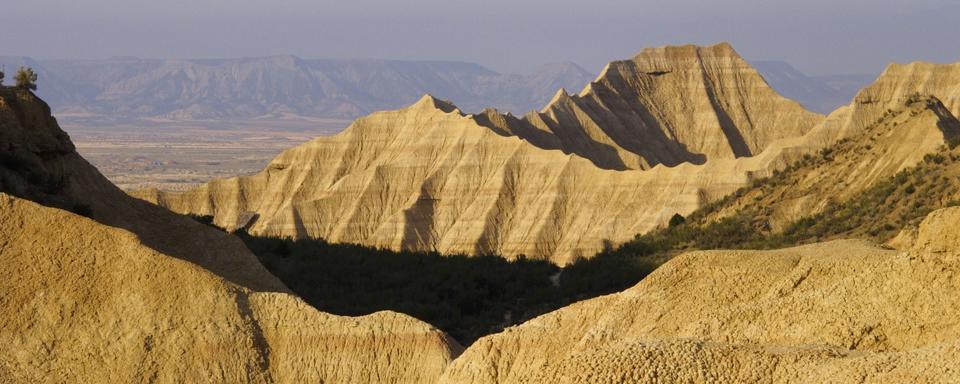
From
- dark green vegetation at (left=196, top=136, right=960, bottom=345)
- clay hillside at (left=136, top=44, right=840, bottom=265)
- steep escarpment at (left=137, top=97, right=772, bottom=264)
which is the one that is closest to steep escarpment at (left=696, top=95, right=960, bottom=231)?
dark green vegetation at (left=196, top=136, right=960, bottom=345)

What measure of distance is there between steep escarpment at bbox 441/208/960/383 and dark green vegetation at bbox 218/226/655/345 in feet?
61.7

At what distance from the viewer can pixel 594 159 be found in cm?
11875

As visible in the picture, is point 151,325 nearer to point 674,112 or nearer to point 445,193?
point 445,193

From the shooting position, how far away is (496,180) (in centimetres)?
10200

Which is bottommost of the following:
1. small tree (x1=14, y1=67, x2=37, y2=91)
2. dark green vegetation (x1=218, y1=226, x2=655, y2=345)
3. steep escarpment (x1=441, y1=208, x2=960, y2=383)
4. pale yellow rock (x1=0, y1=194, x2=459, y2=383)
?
dark green vegetation (x1=218, y1=226, x2=655, y2=345)

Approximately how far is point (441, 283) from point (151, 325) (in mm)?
28839

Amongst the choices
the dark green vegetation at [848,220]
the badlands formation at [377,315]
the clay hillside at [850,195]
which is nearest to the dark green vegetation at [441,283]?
the dark green vegetation at [848,220]

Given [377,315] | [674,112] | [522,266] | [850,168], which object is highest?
[674,112]

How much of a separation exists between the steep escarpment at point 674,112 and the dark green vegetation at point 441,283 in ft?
170

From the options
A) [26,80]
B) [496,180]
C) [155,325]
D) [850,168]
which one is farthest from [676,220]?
[155,325]

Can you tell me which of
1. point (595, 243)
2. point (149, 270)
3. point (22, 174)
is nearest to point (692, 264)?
point (149, 270)

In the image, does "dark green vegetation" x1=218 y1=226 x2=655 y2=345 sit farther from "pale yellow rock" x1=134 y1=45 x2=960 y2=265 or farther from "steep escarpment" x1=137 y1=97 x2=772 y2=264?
"steep escarpment" x1=137 y1=97 x2=772 y2=264

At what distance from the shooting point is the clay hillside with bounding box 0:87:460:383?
109ft

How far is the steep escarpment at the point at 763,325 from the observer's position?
Answer: 20.5 meters
